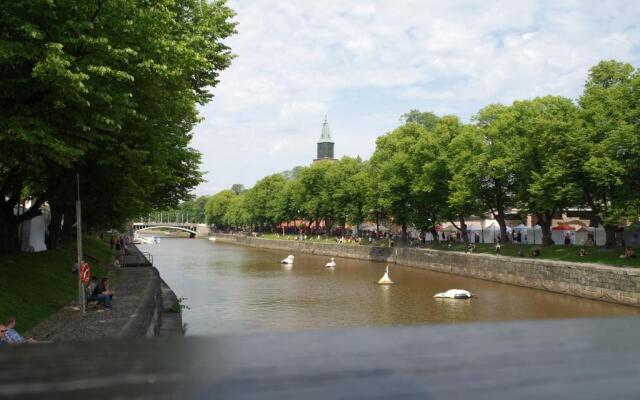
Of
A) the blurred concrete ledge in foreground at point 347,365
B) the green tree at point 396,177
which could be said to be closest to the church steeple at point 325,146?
the green tree at point 396,177

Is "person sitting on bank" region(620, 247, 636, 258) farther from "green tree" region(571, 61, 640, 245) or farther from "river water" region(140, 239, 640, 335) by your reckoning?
"river water" region(140, 239, 640, 335)

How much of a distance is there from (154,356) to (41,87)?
12.6 m

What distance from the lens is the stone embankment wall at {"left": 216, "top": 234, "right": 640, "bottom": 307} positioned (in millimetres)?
28547

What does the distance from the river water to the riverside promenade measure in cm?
142

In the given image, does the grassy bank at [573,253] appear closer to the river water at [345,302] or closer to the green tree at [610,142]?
the green tree at [610,142]

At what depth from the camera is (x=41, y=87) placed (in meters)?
12.8

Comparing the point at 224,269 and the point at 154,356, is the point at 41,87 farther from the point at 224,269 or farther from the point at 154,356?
the point at 224,269

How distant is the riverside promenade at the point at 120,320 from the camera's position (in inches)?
542

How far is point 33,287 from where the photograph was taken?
19.2m

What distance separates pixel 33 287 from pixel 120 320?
5.52 metres

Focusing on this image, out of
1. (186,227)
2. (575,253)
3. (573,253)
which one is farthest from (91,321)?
(186,227)

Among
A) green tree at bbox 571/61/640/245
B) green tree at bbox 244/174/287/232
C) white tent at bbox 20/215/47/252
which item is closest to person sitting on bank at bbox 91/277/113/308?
white tent at bbox 20/215/47/252

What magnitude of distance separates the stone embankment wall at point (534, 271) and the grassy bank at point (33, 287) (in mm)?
25991

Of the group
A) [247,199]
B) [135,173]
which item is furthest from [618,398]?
[247,199]
